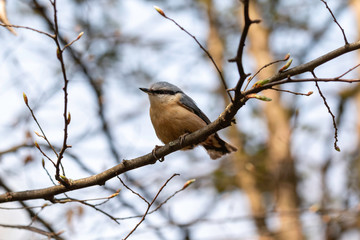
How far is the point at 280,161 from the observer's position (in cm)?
663

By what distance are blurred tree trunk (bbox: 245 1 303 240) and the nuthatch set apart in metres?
1.97

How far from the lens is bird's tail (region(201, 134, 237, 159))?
4.16 metres

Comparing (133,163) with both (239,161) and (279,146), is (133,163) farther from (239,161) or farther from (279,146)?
(279,146)

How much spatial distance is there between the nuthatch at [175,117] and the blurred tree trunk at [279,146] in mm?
1966

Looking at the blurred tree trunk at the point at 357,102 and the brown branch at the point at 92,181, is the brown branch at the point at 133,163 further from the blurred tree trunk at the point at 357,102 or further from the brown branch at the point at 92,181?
the blurred tree trunk at the point at 357,102

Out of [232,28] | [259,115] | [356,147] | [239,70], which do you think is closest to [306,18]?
[232,28]

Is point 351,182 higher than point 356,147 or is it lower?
lower

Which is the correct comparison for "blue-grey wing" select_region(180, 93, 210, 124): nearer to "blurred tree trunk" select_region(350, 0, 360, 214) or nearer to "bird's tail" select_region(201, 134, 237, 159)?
"bird's tail" select_region(201, 134, 237, 159)

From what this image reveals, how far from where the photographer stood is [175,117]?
3.88 metres

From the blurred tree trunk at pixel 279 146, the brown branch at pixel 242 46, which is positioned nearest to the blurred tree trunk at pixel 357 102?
the blurred tree trunk at pixel 279 146

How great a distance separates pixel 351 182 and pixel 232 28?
425cm

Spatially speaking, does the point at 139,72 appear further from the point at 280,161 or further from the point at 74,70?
the point at 280,161

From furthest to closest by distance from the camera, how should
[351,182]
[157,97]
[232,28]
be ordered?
[232,28] → [351,182] → [157,97]

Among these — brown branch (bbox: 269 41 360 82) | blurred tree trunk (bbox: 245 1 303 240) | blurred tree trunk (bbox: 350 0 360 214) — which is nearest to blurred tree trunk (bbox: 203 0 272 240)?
blurred tree trunk (bbox: 245 1 303 240)
